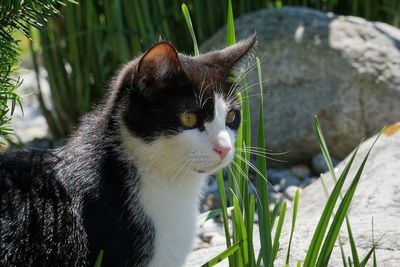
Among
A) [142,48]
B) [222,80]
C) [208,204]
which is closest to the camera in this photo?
[222,80]

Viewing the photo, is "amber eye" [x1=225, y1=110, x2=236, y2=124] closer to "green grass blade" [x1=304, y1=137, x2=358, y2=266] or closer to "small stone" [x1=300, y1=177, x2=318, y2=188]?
"green grass blade" [x1=304, y1=137, x2=358, y2=266]

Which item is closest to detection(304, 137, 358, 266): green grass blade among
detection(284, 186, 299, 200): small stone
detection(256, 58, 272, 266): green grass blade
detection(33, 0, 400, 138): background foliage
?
detection(256, 58, 272, 266): green grass blade

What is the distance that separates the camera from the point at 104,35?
5098mm

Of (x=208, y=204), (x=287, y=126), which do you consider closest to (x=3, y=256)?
(x=208, y=204)

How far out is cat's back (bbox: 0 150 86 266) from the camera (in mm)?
A: 2318

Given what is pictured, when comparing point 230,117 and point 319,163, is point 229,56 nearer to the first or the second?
point 230,117

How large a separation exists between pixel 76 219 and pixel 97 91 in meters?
2.92

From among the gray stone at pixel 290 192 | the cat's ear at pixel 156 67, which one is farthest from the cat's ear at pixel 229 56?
the gray stone at pixel 290 192

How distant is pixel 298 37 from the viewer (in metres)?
4.66

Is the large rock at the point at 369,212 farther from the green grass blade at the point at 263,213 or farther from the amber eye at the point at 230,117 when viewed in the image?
the amber eye at the point at 230,117

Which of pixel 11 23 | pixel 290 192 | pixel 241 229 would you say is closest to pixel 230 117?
pixel 241 229

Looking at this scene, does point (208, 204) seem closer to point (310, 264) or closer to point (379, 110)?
point (379, 110)

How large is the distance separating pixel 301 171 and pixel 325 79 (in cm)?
57

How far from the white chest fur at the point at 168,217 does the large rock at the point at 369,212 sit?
0.35 metres
